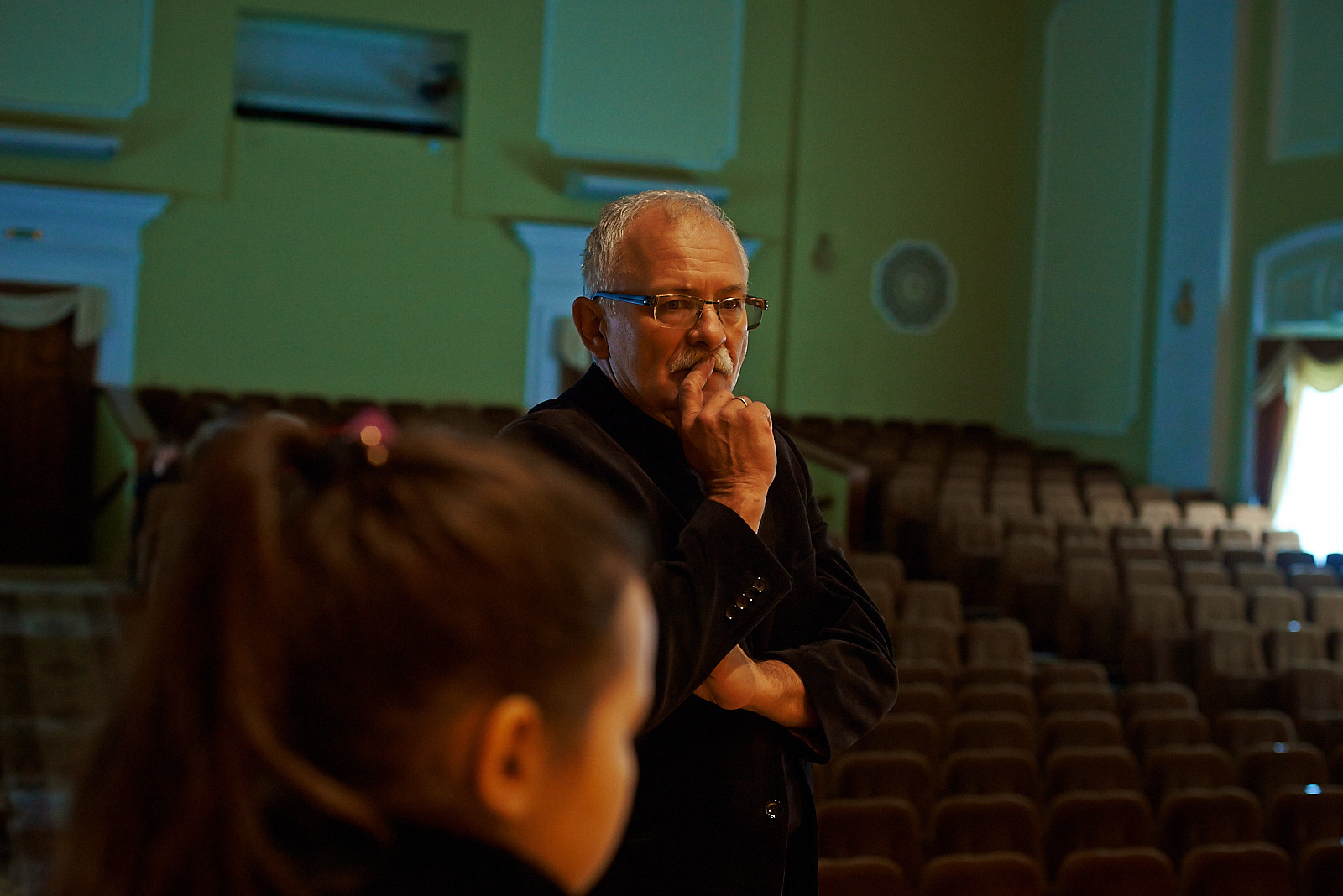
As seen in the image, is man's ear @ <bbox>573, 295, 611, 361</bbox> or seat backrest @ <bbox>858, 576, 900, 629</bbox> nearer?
man's ear @ <bbox>573, 295, 611, 361</bbox>

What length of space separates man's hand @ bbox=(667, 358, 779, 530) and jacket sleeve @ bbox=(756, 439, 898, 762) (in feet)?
0.65

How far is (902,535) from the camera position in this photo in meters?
7.92

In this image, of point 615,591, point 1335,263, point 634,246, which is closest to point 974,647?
Result: point 634,246

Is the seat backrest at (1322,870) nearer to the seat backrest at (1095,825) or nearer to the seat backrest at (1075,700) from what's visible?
the seat backrest at (1095,825)

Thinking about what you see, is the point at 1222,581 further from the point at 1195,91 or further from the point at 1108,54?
the point at 1108,54

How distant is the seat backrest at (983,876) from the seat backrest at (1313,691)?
8.77 feet

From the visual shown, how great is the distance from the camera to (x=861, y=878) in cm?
284

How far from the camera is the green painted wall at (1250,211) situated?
950 centimetres

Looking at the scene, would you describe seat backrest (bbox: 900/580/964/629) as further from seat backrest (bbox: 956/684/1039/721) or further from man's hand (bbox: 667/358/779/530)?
man's hand (bbox: 667/358/779/530)

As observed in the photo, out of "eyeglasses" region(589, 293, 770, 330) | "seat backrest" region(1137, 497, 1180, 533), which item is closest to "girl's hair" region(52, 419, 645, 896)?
"eyeglasses" region(589, 293, 770, 330)

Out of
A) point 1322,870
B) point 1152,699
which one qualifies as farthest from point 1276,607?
point 1322,870

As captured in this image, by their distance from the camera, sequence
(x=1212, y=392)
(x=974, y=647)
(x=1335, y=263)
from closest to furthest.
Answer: (x=974, y=647), (x=1335, y=263), (x=1212, y=392)

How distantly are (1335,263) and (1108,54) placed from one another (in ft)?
10.0

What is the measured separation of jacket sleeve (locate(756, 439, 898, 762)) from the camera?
131 cm
